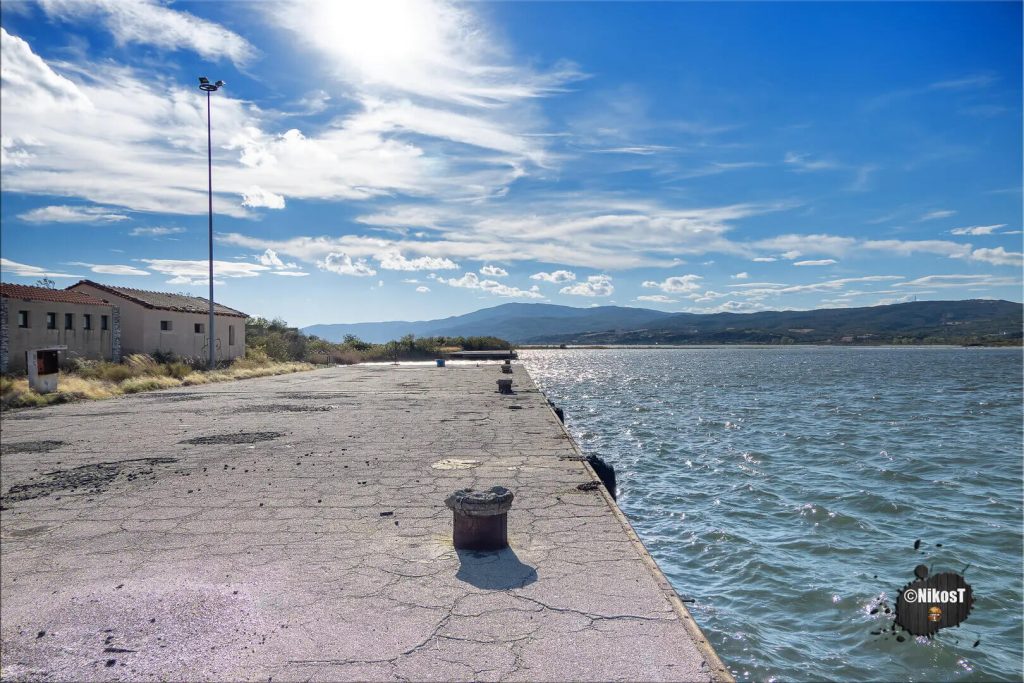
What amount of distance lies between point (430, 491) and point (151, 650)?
11.2 ft

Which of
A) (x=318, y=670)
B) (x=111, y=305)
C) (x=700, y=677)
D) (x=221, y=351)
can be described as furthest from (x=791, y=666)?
(x=221, y=351)

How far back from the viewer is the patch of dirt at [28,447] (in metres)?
9.21

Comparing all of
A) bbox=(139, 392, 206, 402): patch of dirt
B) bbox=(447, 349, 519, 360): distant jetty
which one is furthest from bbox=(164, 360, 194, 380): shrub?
bbox=(447, 349, 519, 360): distant jetty

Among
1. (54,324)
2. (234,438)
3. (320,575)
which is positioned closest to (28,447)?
(234,438)

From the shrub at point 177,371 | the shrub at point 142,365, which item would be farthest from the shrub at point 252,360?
the shrub at point 177,371

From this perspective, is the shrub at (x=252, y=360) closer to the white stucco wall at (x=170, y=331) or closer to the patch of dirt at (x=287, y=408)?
the white stucco wall at (x=170, y=331)

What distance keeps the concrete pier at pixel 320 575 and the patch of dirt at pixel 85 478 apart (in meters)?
0.04

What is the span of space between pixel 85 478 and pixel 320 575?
15.6 feet

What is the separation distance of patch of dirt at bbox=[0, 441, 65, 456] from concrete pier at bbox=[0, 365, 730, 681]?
0.71 meters

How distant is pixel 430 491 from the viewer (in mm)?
6535

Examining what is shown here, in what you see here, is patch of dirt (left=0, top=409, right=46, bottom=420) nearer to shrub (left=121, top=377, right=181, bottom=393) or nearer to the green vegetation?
the green vegetation

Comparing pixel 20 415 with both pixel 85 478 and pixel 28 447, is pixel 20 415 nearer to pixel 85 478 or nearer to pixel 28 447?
pixel 28 447

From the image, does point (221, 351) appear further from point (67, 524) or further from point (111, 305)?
point (67, 524)

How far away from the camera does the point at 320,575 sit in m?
4.19
